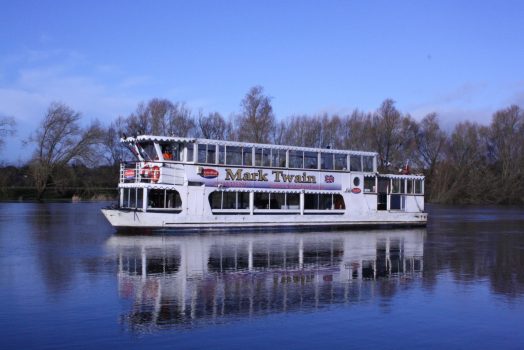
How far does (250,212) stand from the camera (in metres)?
32.9

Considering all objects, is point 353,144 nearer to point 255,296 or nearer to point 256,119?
point 256,119

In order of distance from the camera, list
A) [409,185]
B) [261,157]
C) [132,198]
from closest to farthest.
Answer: [132,198], [261,157], [409,185]

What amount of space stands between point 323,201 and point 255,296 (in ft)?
73.9

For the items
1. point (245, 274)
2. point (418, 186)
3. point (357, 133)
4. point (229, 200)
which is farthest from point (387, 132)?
point (245, 274)

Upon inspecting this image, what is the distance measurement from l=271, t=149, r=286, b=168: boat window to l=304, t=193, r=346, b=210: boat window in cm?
236

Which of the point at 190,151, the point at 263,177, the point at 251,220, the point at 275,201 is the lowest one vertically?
the point at 251,220

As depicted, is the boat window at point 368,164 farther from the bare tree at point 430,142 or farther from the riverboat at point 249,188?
the bare tree at point 430,142

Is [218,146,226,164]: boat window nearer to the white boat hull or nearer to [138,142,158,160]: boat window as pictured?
the white boat hull

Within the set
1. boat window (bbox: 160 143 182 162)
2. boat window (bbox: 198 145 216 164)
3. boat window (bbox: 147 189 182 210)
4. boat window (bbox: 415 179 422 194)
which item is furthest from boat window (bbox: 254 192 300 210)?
boat window (bbox: 415 179 422 194)

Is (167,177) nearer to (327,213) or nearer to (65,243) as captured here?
(65,243)

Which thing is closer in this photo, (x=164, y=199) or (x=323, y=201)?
(x=164, y=199)

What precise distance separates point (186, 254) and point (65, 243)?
242 inches

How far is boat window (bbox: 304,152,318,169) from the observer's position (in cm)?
3484

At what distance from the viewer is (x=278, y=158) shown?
33.8 metres
